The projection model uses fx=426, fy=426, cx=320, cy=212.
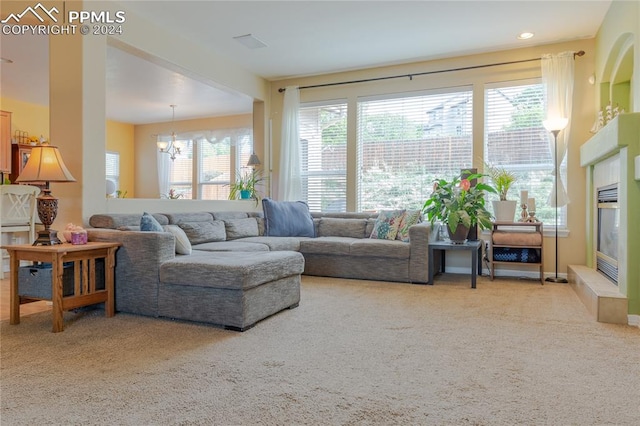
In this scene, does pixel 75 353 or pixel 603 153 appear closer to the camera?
pixel 75 353

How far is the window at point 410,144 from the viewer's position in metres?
5.31

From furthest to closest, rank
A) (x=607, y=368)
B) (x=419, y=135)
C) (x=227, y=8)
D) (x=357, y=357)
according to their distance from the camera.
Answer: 1. (x=419, y=135)
2. (x=227, y=8)
3. (x=357, y=357)
4. (x=607, y=368)

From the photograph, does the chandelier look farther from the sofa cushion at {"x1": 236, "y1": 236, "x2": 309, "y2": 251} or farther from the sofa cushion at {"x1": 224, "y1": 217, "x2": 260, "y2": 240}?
the sofa cushion at {"x1": 236, "y1": 236, "x2": 309, "y2": 251}

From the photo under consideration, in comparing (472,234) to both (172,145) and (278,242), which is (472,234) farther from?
(172,145)

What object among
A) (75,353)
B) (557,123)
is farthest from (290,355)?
(557,123)

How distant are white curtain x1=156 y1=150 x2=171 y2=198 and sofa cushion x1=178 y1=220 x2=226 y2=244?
15.5ft

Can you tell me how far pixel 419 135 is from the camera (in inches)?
217

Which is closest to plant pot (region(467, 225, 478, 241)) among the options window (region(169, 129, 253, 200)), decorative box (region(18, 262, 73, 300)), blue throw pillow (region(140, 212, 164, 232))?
blue throw pillow (region(140, 212, 164, 232))

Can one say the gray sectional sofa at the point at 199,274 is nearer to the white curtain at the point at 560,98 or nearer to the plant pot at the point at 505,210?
the plant pot at the point at 505,210

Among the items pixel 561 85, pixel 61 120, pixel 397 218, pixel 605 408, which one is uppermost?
pixel 561 85

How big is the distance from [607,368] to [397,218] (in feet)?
9.67

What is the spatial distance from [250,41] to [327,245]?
2.44 metres

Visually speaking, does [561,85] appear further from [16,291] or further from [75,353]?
[16,291]

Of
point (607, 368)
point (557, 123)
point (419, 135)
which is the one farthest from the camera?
point (419, 135)
